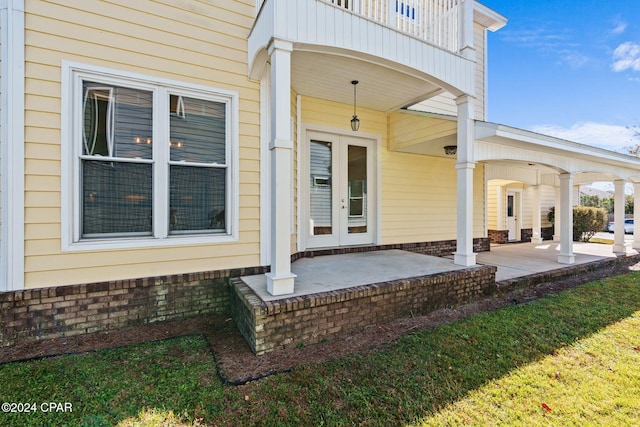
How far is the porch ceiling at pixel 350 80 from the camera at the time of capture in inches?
162

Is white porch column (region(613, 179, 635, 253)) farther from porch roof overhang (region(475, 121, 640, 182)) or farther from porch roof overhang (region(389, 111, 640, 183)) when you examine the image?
→ porch roof overhang (region(389, 111, 640, 183))

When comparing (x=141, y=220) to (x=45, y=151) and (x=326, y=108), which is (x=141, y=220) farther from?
(x=326, y=108)

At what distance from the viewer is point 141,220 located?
138 inches

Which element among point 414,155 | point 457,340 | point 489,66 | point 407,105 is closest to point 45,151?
point 457,340

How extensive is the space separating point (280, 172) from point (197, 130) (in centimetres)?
150

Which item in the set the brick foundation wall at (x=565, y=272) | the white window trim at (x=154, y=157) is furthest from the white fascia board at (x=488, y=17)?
the white window trim at (x=154, y=157)

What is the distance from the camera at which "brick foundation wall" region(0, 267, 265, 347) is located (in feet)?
9.59

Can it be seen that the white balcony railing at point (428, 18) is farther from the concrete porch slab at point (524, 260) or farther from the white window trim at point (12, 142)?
the concrete porch slab at point (524, 260)

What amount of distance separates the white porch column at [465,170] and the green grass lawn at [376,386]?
5.59ft

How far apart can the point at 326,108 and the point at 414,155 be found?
248cm

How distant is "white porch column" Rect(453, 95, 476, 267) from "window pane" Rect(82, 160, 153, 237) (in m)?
4.56

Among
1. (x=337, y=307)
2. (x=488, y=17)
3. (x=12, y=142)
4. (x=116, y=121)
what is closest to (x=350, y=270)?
(x=337, y=307)

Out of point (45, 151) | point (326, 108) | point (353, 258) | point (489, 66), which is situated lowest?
point (353, 258)

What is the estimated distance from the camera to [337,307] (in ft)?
10.5
